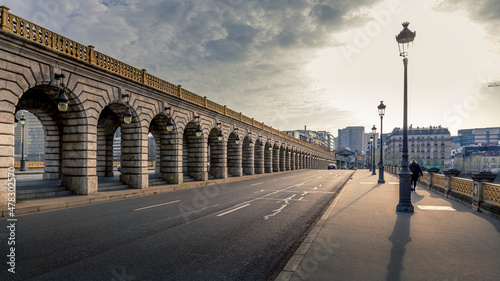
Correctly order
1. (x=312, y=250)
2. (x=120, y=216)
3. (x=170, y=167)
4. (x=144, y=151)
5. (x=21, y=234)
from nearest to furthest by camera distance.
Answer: (x=312, y=250)
(x=21, y=234)
(x=120, y=216)
(x=144, y=151)
(x=170, y=167)

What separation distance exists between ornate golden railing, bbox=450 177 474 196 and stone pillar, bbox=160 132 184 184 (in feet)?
60.0

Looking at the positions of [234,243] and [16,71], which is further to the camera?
[16,71]

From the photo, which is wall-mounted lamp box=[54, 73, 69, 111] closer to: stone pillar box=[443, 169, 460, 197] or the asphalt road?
the asphalt road

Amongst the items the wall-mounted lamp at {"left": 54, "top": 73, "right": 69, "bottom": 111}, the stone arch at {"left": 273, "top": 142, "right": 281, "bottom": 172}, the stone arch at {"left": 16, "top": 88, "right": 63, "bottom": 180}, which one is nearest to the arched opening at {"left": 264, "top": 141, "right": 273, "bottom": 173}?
the stone arch at {"left": 273, "top": 142, "right": 281, "bottom": 172}

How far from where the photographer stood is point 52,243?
271 inches

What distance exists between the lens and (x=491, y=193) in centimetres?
1044

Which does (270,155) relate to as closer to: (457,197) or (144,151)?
(144,151)

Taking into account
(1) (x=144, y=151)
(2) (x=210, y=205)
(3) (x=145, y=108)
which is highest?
(3) (x=145, y=108)

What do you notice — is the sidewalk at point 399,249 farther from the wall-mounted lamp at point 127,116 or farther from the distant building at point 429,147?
the distant building at point 429,147

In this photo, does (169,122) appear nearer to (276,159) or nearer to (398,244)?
(398,244)

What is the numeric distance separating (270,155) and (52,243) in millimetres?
42373

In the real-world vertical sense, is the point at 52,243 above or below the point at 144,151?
below

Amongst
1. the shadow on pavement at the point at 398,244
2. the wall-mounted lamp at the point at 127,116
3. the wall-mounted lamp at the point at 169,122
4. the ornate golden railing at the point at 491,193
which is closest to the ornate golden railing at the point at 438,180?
the ornate golden railing at the point at 491,193

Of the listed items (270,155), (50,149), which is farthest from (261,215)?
(270,155)
